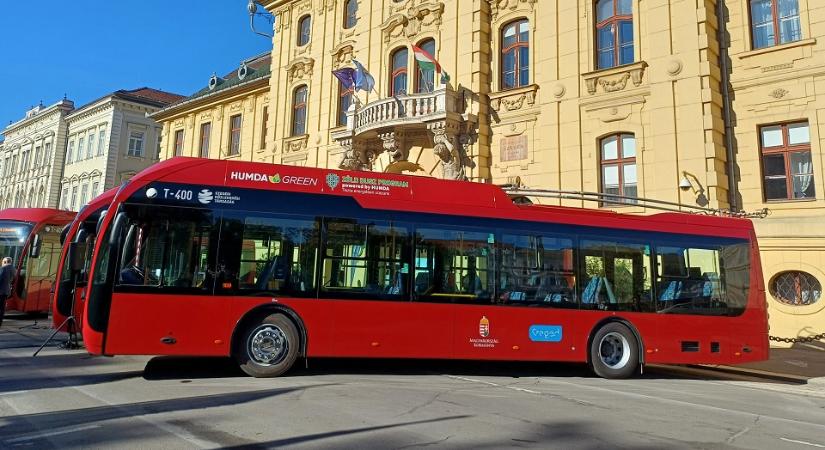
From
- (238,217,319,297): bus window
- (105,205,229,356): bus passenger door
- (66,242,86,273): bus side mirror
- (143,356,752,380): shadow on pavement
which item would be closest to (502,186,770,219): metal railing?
(143,356,752,380): shadow on pavement

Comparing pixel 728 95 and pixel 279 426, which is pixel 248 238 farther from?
pixel 728 95

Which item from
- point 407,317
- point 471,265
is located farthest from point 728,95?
point 407,317

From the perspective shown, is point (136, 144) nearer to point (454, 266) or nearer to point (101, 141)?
point (101, 141)

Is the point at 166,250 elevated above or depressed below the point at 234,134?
below

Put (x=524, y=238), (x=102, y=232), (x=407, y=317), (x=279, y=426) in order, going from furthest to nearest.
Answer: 1. (x=524, y=238)
2. (x=407, y=317)
3. (x=102, y=232)
4. (x=279, y=426)

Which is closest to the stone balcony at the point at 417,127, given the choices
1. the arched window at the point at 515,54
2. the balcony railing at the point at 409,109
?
the balcony railing at the point at 409,109

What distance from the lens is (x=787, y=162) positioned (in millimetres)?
13992

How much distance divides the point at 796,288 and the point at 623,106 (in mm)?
6733

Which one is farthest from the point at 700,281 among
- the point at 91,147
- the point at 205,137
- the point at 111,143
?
the point at 91,147

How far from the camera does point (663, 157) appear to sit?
1517 centimetres

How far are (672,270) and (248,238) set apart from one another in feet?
24.5

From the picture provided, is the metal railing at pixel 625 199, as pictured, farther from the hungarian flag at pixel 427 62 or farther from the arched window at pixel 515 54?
the hungarian flag at pixel 427 62

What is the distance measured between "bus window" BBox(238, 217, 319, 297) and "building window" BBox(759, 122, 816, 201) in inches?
496

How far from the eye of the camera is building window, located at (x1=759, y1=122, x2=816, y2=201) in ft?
44.9
